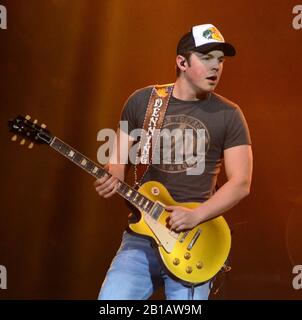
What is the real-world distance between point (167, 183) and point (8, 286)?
1.97 meters

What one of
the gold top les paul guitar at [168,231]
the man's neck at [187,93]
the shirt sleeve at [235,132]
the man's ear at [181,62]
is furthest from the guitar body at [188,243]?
the man's ear at [181,62]

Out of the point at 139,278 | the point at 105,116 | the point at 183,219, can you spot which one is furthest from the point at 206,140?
the point at 105,116

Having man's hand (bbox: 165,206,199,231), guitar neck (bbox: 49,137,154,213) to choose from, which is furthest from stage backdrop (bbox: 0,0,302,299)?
man's hand (bbox: 165,206,199,231)

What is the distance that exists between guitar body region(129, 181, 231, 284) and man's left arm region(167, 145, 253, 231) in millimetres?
68

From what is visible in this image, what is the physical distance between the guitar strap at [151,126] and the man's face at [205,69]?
0.19 metres

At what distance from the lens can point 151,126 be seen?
3.40 m

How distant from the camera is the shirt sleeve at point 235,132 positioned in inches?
131

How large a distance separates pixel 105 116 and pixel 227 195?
1645 mm

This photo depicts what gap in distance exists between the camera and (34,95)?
457cm

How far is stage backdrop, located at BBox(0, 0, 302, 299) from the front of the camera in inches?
179

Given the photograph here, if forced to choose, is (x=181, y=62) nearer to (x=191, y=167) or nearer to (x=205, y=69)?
(x=205, y=69)

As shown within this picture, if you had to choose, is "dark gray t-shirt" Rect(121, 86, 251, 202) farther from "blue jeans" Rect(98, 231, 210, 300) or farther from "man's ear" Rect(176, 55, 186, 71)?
"blue jeans" Rect(98, 231, 210, 300)

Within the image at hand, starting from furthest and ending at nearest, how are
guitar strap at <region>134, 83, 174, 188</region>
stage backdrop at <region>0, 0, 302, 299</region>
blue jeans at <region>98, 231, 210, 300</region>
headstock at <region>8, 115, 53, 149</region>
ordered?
stage backdrop at <region>0, 0, 302, 299</region> < guitar strap at <region>134, 83, 174, 188</region> < headstock at <region>8, 115, 53, 149</region> < blue jeans at <region>98, 231, 210, 300</region>
